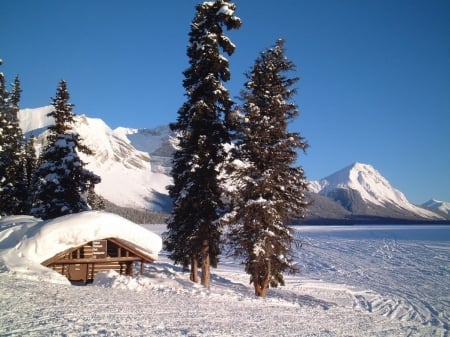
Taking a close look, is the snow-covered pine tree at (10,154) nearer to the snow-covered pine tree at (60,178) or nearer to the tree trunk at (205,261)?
the snow-covered pine tree at (60,178)

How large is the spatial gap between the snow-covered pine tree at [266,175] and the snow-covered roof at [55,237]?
520cm

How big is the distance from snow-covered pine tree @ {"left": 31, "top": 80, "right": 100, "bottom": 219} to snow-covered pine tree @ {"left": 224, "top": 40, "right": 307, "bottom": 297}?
11805 millimetres

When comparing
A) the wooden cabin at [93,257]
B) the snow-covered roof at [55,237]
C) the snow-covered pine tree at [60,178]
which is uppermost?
the snow-covered pine tree at [60,178]

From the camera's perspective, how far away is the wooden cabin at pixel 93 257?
19.8m

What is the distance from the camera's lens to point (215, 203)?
834 inches

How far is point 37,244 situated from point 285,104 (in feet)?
44.8

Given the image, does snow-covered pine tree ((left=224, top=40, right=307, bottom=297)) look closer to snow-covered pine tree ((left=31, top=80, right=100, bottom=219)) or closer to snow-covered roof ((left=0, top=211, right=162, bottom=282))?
snow-covered roof ((left=0, top=211, right=162, bottom=282))

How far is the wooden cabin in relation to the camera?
1977 cm

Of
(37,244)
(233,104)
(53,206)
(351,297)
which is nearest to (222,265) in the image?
(351,297)

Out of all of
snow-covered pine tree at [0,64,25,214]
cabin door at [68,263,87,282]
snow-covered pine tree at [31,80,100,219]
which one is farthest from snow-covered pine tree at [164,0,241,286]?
snow-covered pine tree at [0,64,25,214]

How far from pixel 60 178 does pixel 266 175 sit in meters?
14.6

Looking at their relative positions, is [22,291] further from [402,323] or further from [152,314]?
[402,323]

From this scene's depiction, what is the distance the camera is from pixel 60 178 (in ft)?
86.4

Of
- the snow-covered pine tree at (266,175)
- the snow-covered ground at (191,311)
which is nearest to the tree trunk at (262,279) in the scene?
the snow-covered pine tree at (266,175)
